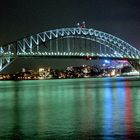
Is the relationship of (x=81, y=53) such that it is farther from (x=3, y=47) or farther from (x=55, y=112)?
(x=55, y=112)

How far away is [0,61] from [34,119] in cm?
7799

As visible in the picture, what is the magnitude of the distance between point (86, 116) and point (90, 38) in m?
103

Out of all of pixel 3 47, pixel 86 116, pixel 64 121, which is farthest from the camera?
pixel 3 47

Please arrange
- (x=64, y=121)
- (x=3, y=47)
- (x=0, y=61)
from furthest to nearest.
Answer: (x=3, y=47)
(x=0, y=61)
(x=64, y=121)

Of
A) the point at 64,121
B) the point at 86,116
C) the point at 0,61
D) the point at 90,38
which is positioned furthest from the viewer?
the point at 90,38

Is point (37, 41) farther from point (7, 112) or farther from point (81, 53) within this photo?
point (7, 112)

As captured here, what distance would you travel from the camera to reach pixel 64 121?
80.4ft

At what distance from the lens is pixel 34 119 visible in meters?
25.6

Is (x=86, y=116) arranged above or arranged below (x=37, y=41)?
below

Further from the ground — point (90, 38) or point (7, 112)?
point (90, 38)

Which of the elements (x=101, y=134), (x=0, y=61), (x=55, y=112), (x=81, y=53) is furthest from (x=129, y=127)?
(x=81, y=53)

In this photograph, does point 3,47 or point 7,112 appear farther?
point 3,47

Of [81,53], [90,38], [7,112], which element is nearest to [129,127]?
[7,112]

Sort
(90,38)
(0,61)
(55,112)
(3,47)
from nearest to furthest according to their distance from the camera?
(55,112) → (0,61) → (3,47) → (90,38)
